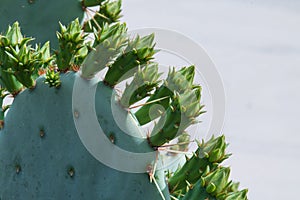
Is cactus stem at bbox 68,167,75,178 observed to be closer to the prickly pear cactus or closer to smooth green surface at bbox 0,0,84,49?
the prickly pear cactus

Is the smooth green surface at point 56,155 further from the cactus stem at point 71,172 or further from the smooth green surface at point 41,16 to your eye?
the smooth green surface at point 41,16

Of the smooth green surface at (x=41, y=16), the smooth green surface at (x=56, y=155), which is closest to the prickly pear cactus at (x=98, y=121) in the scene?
the smooth green surface at (x=56, y=155)

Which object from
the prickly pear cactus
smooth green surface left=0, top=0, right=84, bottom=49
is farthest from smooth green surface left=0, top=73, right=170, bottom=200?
smooth green surface left=0, top=0, right=84, bottom=49

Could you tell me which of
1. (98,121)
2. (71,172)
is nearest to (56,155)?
(71,172)

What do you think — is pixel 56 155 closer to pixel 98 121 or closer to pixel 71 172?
pixel 71 172

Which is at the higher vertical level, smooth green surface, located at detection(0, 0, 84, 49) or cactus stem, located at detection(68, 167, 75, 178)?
smooth green surface, located at detection(0, 0, 84, 49)

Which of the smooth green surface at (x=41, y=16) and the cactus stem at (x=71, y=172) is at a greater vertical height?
the smooth green surface at (x=41, y=16)

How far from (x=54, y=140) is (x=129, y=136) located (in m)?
0.34

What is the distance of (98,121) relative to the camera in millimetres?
3545

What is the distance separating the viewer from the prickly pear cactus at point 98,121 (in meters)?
3.52

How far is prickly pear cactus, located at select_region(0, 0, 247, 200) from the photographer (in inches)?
138

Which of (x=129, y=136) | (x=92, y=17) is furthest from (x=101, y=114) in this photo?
(x=92, y=17)

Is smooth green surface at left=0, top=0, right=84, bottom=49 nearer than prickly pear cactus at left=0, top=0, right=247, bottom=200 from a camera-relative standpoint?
No

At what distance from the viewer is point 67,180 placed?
3.57 meters
